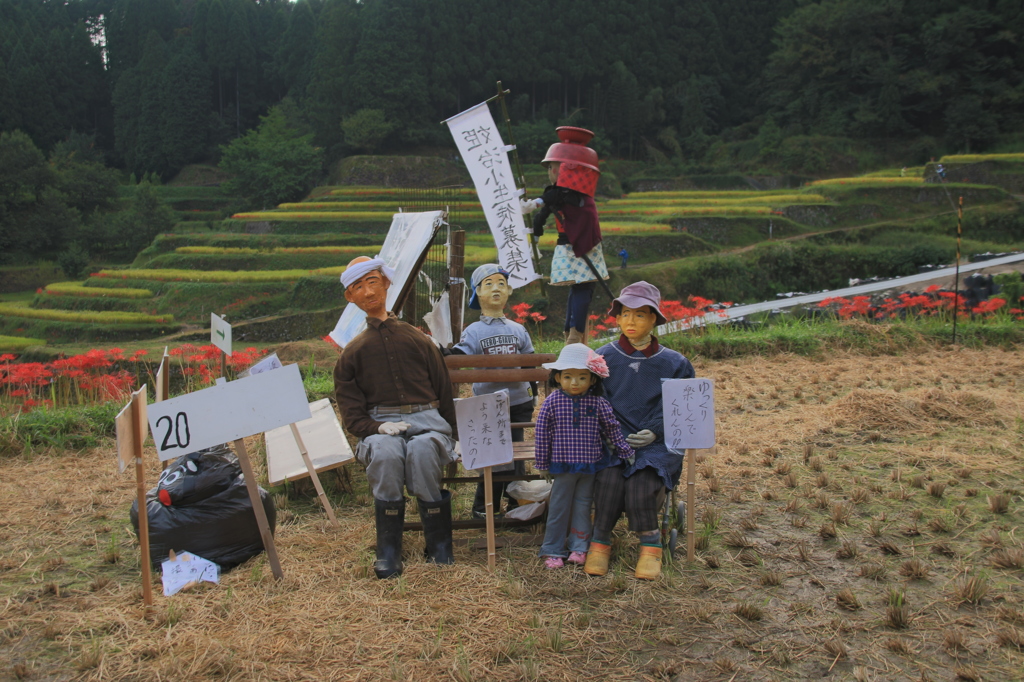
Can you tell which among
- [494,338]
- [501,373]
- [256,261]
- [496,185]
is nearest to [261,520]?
[501,373]

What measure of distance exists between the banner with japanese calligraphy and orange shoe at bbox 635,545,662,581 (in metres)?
2.61

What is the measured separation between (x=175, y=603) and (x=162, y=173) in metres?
52.3

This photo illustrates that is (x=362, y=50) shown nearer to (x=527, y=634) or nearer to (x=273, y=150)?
(x=273, y=150)

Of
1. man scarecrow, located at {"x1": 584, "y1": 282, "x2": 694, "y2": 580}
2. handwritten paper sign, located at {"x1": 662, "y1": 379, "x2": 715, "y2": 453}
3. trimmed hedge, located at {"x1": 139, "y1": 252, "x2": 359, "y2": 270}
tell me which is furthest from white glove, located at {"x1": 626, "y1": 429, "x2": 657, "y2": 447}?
trimmed hedge, located at {"x1": 139, "y1": 252, "x2": 359, "y2": 270}

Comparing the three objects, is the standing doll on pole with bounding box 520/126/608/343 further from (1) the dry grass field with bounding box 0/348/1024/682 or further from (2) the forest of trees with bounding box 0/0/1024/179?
(2) the forest of trees with bounding box 0/0/1024/179

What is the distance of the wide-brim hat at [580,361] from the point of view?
3.55m

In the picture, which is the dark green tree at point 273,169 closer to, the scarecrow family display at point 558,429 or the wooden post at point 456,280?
the wooden post at point 456,280

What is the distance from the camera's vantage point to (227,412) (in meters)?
3.24

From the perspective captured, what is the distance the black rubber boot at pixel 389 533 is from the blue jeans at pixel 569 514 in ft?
2.08

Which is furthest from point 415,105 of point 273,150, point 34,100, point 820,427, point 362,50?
point 820,427

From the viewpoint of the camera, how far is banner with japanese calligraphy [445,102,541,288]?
5750 mm

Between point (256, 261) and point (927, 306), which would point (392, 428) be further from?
point (256, 261)

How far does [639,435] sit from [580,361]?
1.40 ft

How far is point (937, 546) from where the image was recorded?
3.51 m
